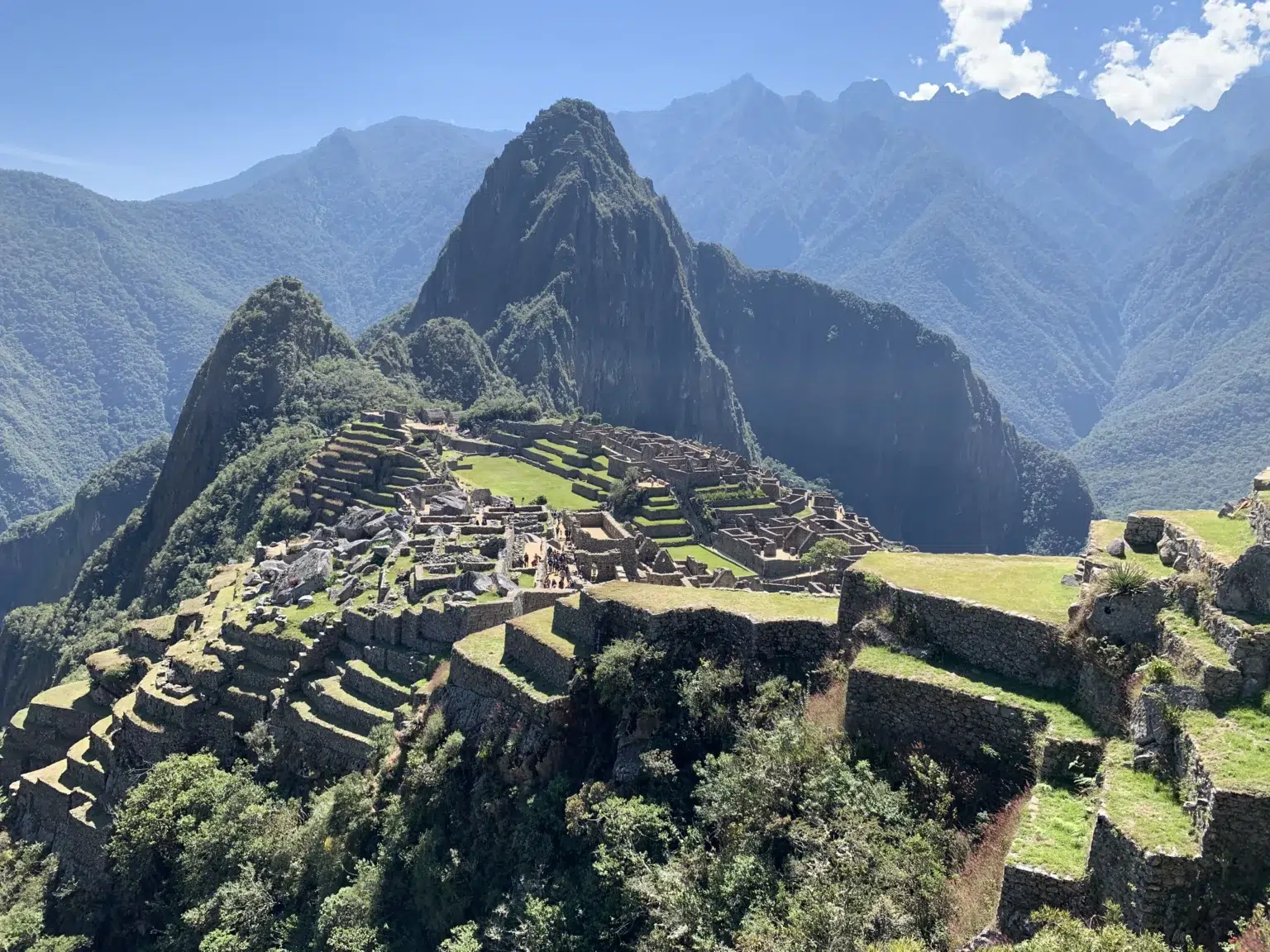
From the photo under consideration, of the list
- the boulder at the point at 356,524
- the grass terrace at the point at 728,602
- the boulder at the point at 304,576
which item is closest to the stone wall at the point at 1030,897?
the grass terrace at the point at 728,602

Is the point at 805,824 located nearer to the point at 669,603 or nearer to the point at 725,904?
the point at 725,904

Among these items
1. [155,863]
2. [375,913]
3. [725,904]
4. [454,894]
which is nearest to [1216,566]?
[725,904]

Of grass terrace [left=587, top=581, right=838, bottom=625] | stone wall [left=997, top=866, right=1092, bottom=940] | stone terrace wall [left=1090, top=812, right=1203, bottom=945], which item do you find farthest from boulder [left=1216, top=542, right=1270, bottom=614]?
grass terrace [left=587, top=581, right=838, bottom=625]

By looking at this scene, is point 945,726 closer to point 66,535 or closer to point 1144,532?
point 1144,532

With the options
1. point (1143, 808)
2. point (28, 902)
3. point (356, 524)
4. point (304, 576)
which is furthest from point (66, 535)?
point (1143, 808)

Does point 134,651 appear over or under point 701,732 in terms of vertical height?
under

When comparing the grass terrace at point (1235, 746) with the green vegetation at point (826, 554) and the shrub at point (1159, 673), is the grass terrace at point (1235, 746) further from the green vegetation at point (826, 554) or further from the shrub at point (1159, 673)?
the green vegetation at point (826, 554)
